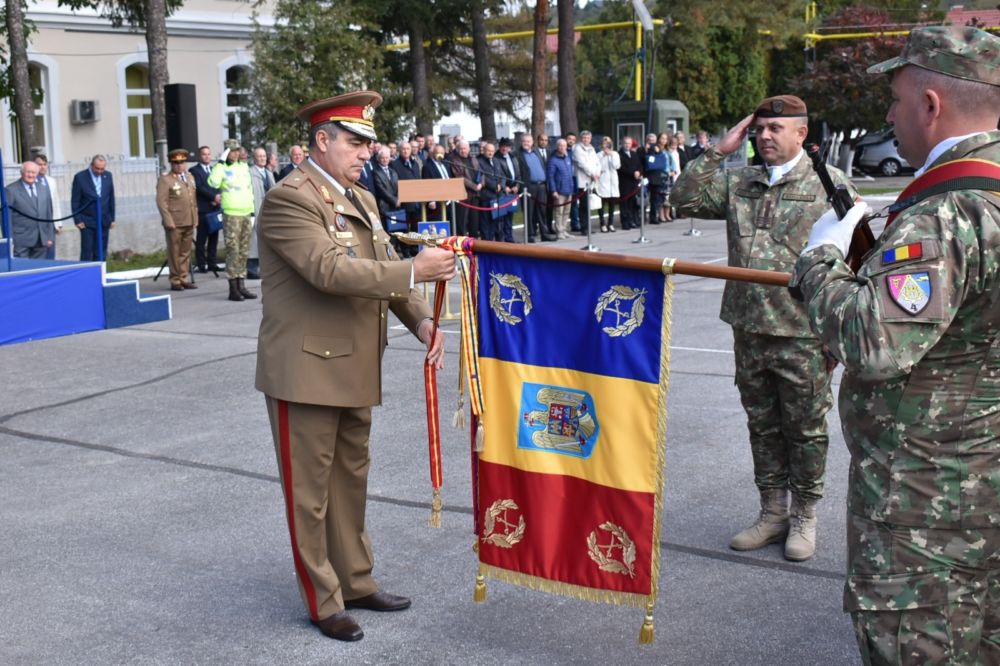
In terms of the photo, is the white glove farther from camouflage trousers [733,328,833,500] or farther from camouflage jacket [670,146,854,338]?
camouflage trousers [733,328,833,500]

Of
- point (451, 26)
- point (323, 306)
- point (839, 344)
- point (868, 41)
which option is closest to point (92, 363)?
point (323, 306)

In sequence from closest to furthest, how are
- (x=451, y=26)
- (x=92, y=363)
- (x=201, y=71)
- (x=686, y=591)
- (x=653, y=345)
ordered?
(x=653, y=345)
(x=686, y=591)
(x=92, y=363)
(x=451, y=26)
(x=201, y=71)

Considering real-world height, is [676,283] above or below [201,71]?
below

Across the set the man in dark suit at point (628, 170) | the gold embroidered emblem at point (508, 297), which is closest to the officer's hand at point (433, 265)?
the gold embroidered emblem at point (508, 297)

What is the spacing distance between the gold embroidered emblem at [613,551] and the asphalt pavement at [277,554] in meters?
0.42

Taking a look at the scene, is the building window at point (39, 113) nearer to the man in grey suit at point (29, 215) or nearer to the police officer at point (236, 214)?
the man in grey suit at point (29, 215)

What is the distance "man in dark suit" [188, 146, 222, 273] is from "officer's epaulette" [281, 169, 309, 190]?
12.8 metres

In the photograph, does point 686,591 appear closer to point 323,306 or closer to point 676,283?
point 323,306

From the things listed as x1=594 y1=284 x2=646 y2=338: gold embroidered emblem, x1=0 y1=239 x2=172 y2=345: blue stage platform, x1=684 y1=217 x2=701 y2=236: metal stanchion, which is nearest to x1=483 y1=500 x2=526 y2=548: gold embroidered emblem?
x1=594 y1=284 x2=646 y2=338: gold embroidered emblem

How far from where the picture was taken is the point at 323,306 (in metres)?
4.41

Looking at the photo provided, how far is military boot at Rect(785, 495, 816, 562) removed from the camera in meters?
5.21

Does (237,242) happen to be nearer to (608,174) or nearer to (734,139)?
(608,174)

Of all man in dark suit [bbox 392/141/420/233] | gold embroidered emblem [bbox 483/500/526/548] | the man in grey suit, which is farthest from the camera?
man in dark suit [bbox 392/141/420/233]

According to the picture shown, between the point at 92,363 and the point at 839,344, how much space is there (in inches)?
352
